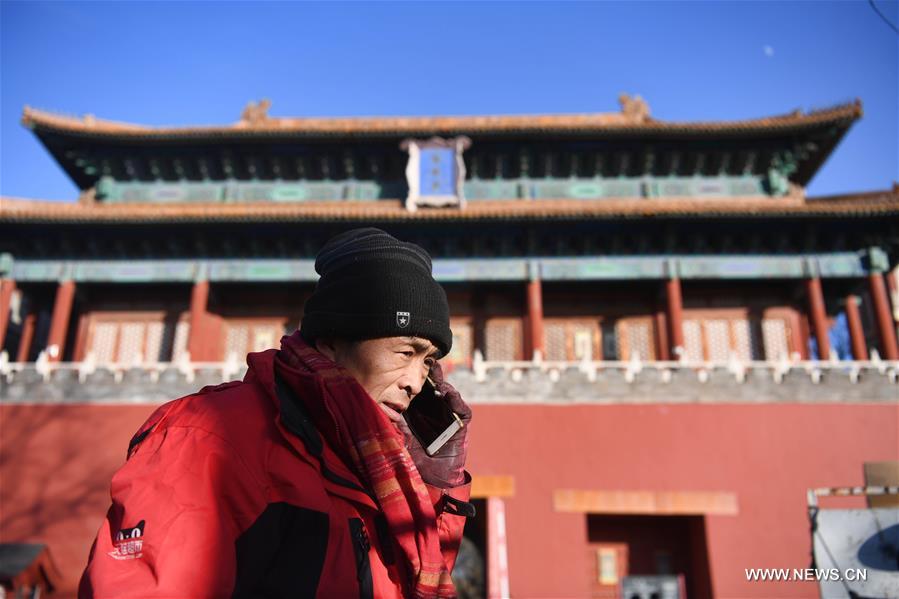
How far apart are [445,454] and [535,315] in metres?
10.7

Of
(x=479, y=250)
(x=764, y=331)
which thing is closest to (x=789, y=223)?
(x=764, y=331)

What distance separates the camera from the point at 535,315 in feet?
39.4

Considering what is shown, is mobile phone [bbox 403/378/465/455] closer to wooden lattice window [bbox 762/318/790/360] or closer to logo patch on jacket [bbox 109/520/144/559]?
logo patch on jacket [bbox 109/520/144/559]

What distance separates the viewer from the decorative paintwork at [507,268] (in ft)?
40.0

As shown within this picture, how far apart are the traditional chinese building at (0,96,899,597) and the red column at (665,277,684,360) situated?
58mm

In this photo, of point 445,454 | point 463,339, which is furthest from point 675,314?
point 445,454

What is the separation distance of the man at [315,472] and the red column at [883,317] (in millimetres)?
11925

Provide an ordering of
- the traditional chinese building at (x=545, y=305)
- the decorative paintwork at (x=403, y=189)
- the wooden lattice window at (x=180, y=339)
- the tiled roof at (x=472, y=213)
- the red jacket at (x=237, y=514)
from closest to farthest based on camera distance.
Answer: the red jacket at (x=237, y=514) < the traditional chinese building at (x=545, y=305) < the tiled roof at (x=472, y=213) < the wooden lattice window at (x=180, y=339) < the decorative paintwork at (x=403, y=189)

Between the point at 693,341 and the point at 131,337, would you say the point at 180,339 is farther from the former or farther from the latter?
the point at 693,341

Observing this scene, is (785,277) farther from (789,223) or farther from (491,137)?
(491,137)

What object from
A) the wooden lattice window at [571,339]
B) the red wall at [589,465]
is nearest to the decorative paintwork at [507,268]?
the wooden lattice window at [571,339]

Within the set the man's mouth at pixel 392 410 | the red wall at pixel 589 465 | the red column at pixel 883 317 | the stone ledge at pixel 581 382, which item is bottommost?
the man's mouth at pixel 392 410

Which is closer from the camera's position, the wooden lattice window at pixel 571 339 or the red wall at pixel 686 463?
the red wall at pixel 686 463

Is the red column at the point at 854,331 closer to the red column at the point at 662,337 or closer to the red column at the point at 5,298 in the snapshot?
the red column at the point at 662,337
